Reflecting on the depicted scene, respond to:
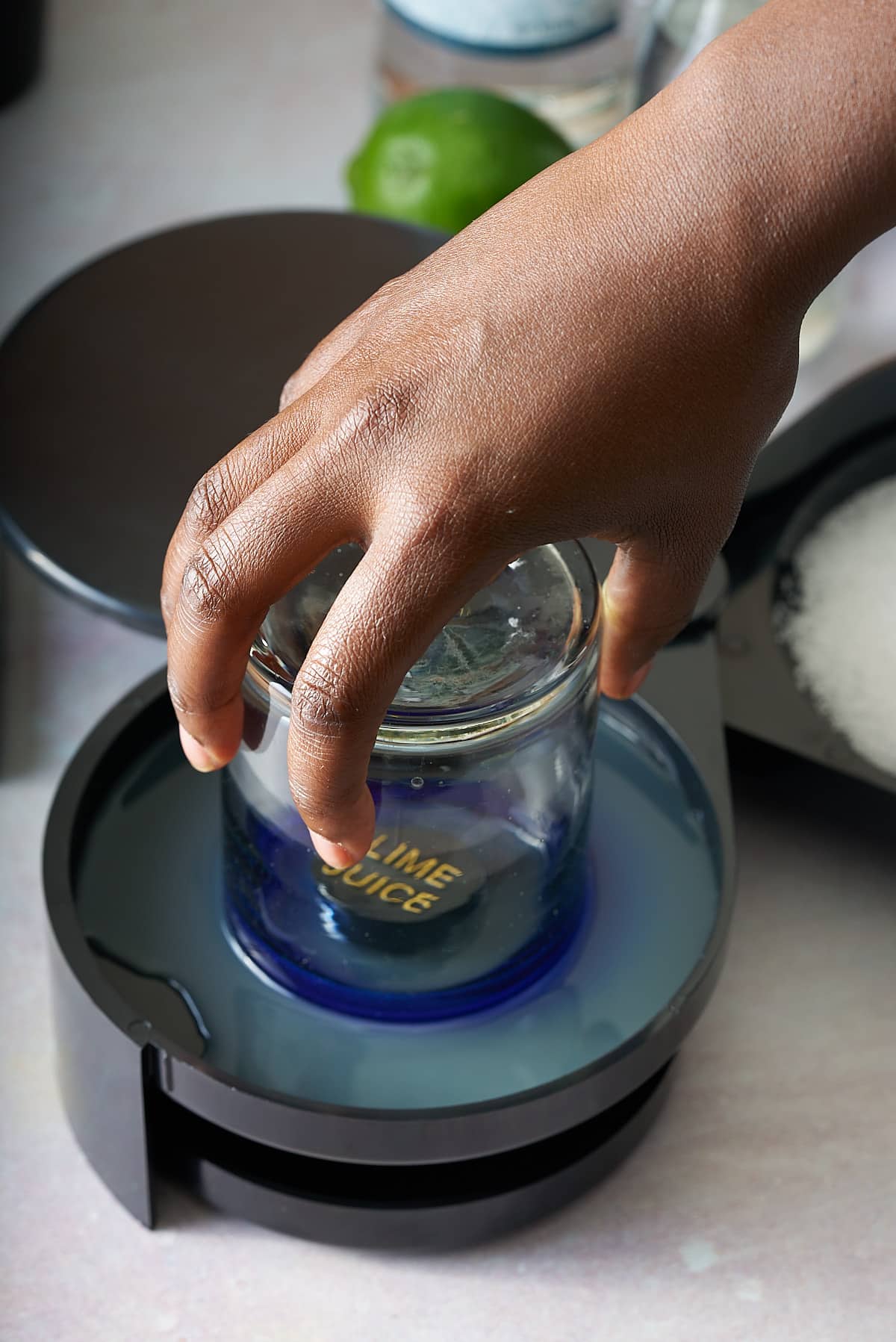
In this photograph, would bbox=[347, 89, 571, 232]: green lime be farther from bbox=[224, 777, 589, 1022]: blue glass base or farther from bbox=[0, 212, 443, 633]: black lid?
bbox=[224, 777, 589, 1022]: blue glass base

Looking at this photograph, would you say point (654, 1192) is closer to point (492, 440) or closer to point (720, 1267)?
point (720, 1267)

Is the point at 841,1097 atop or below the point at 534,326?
below

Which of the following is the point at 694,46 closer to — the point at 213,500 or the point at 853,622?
the point at 853,622

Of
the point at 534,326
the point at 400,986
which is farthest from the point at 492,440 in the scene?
the point at 400,986

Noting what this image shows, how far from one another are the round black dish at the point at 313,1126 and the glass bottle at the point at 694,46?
35cm

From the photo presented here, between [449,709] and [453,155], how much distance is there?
1.12ft

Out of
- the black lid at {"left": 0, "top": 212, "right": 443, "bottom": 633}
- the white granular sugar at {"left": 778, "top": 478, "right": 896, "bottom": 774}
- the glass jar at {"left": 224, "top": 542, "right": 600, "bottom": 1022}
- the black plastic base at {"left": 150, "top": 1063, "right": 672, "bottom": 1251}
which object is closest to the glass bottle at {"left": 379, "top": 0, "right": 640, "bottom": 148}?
the black lid at {"left": 0, "top": 212, "right": 443, "bottom": 633}

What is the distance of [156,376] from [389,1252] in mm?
339

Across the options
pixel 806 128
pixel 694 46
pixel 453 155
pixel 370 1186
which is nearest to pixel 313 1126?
pixel 370 1186

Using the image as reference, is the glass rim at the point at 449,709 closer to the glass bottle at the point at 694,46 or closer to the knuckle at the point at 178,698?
the knuckle at the point at 178,698

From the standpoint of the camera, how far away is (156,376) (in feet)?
1.86

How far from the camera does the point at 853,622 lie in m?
0.51

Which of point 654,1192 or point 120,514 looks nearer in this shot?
point 654,1192

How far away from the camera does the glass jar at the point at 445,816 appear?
358 mm
